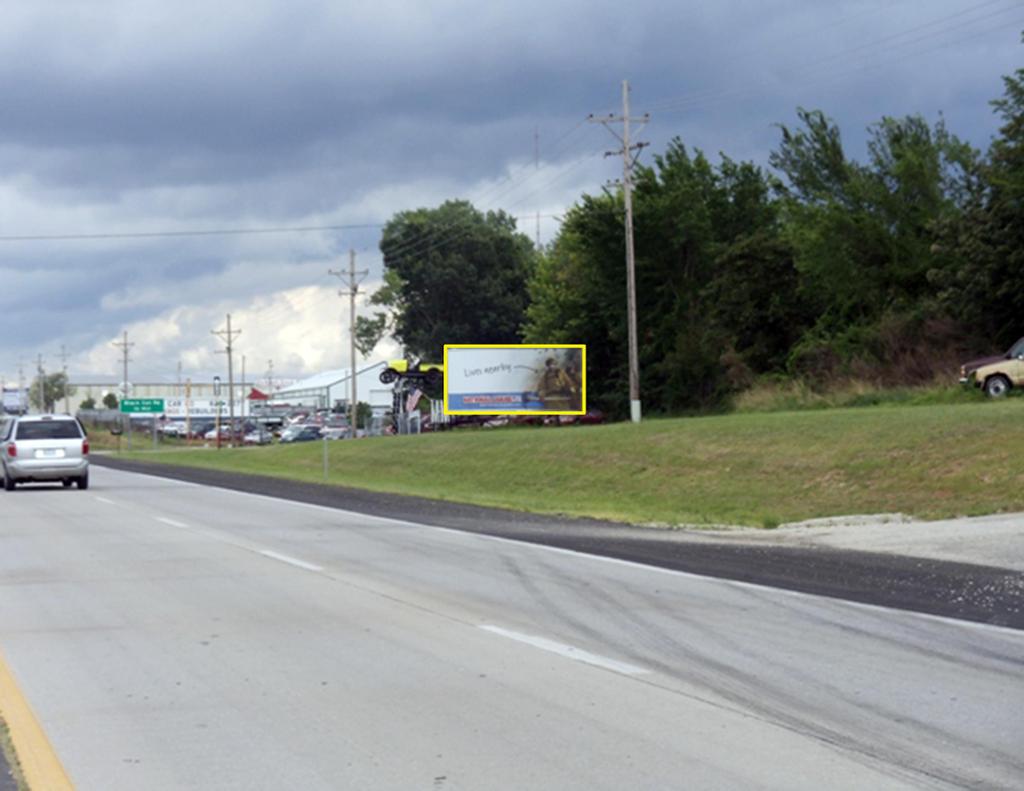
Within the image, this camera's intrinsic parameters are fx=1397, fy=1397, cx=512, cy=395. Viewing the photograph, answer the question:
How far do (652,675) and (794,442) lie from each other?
847 inches

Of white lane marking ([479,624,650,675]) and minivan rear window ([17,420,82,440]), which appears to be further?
minivan rear window ([17,420,82,440])

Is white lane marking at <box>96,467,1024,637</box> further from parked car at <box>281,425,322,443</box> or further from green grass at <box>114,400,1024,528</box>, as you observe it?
parked car at <box>281,425,322,443</box>

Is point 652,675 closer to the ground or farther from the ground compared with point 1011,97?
closer to the ground

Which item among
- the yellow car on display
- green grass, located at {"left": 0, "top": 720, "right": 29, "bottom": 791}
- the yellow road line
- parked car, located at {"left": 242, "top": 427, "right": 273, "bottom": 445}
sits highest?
the yellow car on display

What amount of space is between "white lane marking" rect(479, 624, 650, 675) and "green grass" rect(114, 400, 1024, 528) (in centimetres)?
1227

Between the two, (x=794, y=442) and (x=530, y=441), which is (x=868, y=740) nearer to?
(x=794, y=442)

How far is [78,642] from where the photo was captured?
11047 mm

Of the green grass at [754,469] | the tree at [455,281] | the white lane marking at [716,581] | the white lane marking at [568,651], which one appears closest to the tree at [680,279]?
the green grass at [754,469]

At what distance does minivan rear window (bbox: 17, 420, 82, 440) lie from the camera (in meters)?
34.7

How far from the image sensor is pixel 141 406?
96438 mm

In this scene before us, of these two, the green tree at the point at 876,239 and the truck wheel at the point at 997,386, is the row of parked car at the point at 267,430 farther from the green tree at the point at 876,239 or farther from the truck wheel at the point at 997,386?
the truck wheel at the point at 997,386

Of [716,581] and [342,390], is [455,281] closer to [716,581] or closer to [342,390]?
[342,390]

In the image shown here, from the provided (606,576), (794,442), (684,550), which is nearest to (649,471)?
(794,442)

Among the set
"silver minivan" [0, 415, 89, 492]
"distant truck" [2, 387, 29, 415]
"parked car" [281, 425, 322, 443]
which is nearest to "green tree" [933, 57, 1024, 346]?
"silver minivan" [0, 415, 89, 492]
